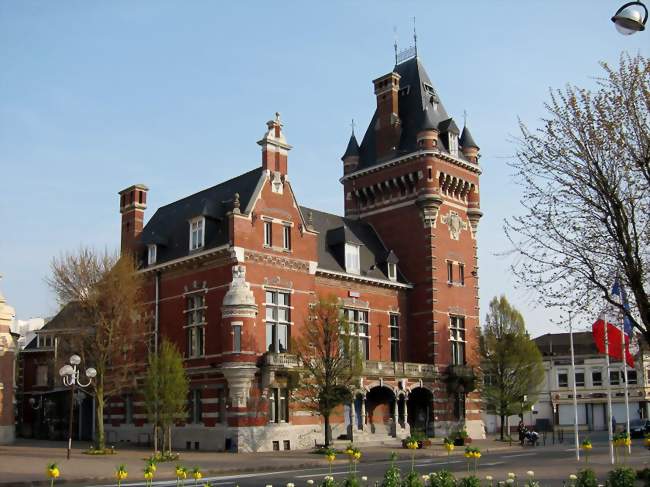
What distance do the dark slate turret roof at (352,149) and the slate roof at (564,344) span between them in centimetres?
4019

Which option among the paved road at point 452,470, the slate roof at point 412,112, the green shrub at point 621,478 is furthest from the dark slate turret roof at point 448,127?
the green shrub at point 621,478

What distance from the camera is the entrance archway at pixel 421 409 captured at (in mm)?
51844

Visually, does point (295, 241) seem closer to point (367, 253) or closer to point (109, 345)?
point (367, 253)

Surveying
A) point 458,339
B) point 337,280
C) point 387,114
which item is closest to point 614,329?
point 337,280

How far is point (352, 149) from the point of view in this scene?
59.8 metres

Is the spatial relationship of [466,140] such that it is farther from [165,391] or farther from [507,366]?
[165,391]

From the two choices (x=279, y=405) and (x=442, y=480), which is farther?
(x=279, y=405)

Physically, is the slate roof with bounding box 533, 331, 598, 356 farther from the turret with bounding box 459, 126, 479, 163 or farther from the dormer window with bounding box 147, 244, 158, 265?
the dormer window with bounding box 147, 244, 158, 265

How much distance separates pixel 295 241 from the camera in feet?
150

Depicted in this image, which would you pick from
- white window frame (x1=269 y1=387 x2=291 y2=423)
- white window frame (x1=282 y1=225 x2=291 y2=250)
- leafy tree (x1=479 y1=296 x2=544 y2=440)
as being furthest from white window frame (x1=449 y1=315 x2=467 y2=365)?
white window frame (x1=269 y1=387 x2=291 y2=423)

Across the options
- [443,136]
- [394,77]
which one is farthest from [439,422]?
[394,77]

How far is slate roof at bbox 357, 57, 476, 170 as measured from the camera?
5631cm

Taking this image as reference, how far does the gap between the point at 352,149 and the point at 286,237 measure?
1654 centimetres

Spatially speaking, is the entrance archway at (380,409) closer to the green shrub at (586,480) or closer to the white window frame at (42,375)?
the white window frame at (42,375)
